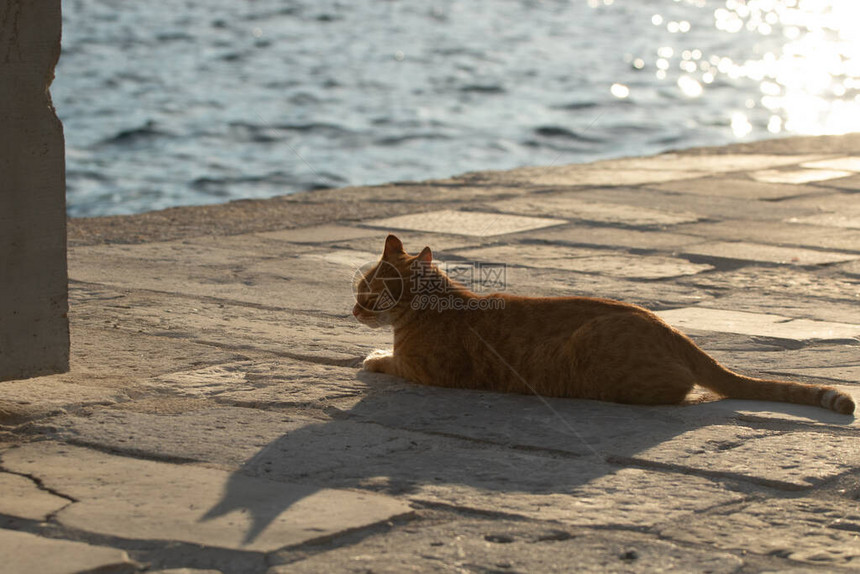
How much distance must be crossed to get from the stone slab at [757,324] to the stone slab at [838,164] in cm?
584

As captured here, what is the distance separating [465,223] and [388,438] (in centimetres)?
501

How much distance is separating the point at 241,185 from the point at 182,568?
15.0 meters

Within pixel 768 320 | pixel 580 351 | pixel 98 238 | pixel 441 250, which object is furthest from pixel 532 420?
pixel 98 238

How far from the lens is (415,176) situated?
60.0ft

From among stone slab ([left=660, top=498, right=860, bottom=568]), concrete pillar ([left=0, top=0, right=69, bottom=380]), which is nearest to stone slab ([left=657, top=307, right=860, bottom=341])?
stone slab ([left=660, top=498, right=860, bottom=568])

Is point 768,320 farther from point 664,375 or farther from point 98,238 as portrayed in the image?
point 98,238

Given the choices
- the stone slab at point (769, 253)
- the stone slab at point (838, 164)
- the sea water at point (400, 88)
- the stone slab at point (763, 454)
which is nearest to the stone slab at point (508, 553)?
the stone slab at point (763, 454)

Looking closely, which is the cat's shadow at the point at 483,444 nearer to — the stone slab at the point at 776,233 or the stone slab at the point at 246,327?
the stone slab at the point at 246,327

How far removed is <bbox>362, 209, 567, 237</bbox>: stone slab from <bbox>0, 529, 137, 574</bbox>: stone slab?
18.6ft

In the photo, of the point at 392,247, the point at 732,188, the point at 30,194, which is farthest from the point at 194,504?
the point at 732,188

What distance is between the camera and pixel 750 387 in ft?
16.1

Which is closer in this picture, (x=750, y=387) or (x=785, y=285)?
(x=750, y=387)

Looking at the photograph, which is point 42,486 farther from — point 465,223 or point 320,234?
point 465,223

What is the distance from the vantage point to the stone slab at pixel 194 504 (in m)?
3.54
